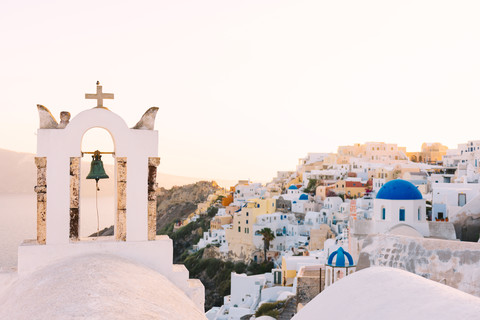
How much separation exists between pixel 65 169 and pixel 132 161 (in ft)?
2.12

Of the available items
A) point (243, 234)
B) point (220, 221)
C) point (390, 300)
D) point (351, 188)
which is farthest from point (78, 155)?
point (351, 188)

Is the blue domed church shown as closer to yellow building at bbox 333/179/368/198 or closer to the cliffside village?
the cliffside village

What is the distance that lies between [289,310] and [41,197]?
1549cm

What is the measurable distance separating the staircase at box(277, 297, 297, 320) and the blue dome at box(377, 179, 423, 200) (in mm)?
5493

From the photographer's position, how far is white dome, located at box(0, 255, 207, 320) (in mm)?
2582

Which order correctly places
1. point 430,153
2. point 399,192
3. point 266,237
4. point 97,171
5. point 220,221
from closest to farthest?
point 97,171 → point 399,192 → point 266,237 → point 220,221 → point 430,153

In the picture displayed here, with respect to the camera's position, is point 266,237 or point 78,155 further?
point 266,237

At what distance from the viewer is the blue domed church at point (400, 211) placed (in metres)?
16.5

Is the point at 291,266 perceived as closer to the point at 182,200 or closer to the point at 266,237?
the point at 266,237

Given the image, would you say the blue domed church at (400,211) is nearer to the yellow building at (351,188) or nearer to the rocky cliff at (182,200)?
the yellow building at (351,188)

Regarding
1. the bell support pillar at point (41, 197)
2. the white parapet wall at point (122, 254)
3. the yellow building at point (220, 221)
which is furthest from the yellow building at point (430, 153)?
the bell support pillar at point (41, 197)

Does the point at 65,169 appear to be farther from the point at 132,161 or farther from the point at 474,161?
the point at 474,161

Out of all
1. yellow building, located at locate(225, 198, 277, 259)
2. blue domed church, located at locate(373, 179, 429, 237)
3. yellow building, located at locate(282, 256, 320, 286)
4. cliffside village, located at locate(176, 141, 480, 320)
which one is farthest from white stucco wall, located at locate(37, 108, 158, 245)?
yellow building, located at locate(225, 198, 277, 259)

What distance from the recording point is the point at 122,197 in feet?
15.2
